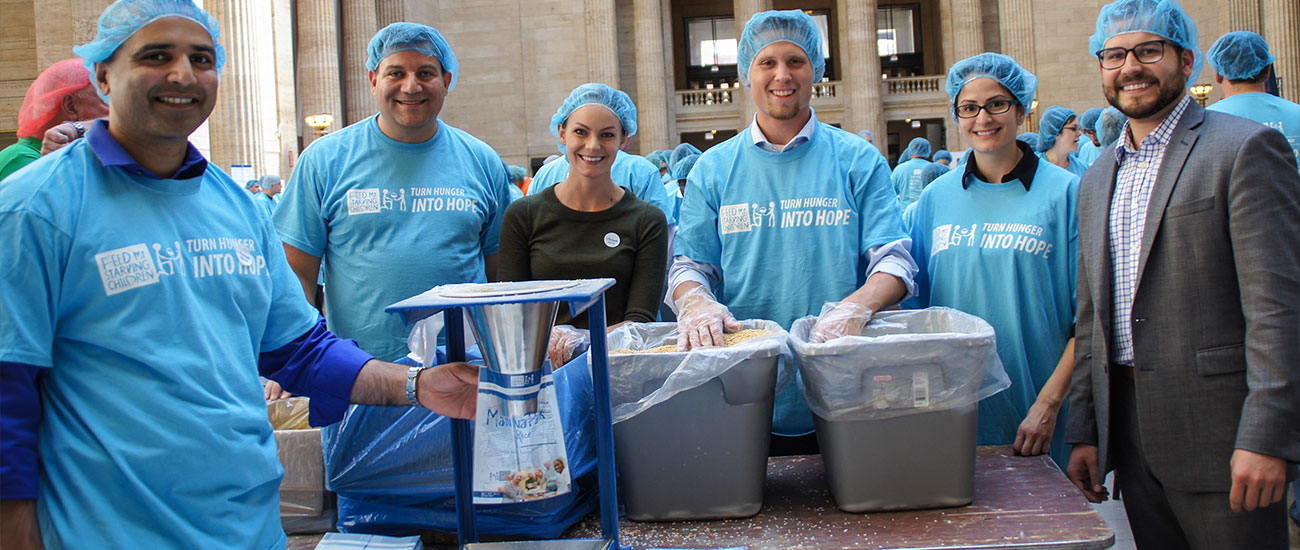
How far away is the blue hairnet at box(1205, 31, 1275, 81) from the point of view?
4.99 meters

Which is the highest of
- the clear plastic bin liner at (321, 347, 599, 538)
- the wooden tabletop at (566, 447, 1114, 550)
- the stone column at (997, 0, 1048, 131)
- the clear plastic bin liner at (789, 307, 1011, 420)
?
the stone column at (997, 0, 1048, 131)

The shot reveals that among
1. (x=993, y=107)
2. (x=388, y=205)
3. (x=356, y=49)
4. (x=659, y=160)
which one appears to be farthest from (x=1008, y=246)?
(x=356, y=49)

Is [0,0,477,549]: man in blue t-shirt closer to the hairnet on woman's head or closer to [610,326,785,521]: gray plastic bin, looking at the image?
[610,326,785,521]: gray plastic bin

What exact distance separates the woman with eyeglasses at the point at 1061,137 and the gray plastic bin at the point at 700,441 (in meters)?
5.65

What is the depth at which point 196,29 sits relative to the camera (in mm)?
1811

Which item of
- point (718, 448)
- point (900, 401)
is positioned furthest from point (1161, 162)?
point (718, 448)

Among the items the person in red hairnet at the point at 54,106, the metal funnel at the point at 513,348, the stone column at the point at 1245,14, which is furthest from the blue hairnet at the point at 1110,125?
the stone column at the point at 1245,14

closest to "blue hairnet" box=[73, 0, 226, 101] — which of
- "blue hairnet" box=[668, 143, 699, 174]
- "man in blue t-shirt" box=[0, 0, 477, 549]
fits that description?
"man in blue t-shirt" box=[0, 0, 477, 549]

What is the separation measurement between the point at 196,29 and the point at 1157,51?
2.35 metres

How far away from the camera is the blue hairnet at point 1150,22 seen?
2.44 m

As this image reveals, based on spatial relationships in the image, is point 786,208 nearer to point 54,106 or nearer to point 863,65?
point 54,106

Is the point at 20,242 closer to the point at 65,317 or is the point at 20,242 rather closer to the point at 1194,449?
the point at 65,317

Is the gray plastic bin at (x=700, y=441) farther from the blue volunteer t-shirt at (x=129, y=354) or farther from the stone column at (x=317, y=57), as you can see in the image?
the stone column at (x=317, y=57)

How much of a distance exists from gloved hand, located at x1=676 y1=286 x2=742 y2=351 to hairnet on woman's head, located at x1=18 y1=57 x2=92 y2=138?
2.09m
